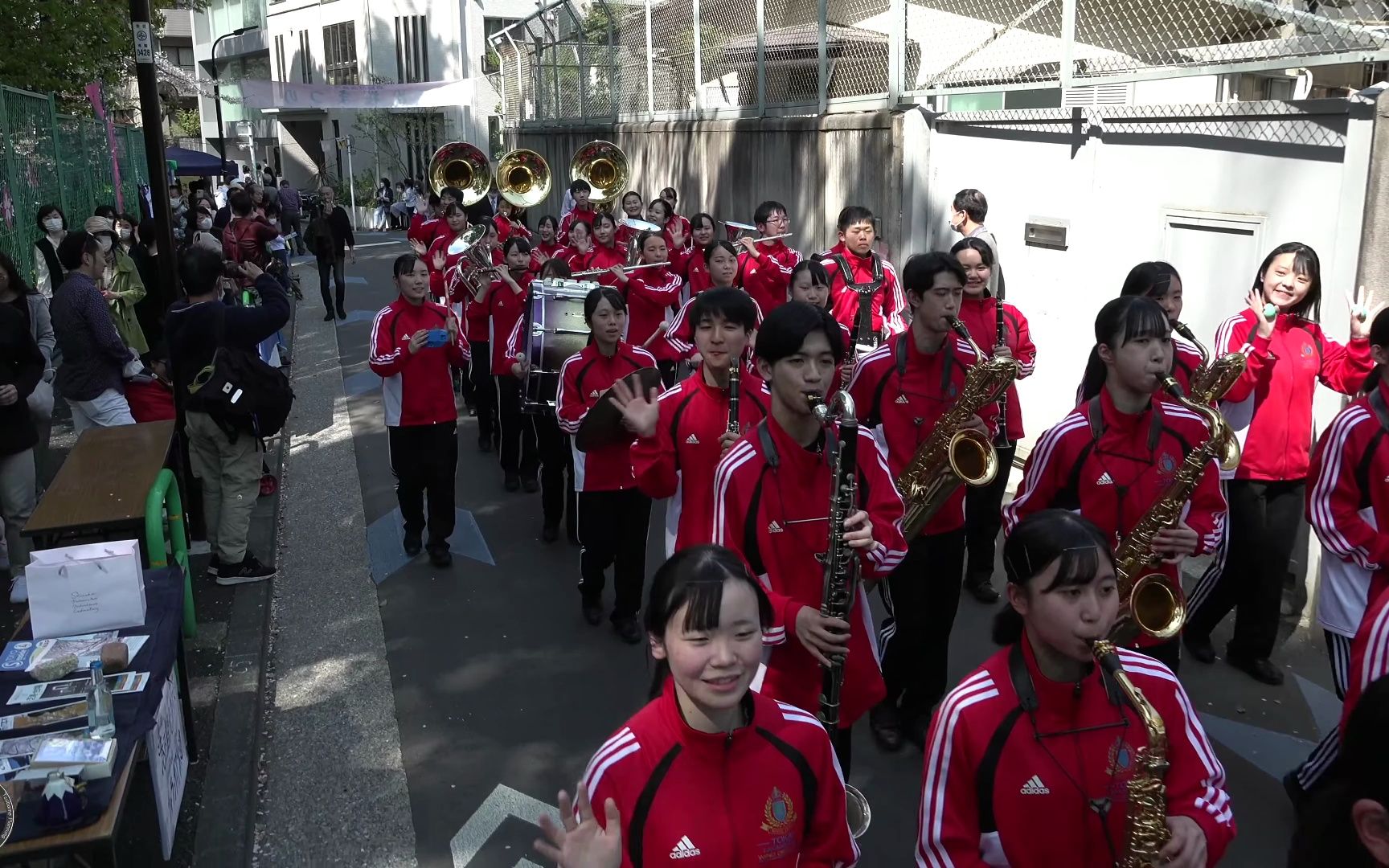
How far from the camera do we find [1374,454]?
3824mm

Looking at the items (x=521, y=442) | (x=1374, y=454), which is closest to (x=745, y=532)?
(x=1374, y=454)

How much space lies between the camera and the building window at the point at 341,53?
135 feet

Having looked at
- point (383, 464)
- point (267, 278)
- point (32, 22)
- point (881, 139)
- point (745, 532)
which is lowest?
point (383, 464)

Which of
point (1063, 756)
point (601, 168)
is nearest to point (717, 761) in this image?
point (1063, 756)

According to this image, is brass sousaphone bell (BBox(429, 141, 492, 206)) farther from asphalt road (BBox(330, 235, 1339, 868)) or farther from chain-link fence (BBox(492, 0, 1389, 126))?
asphalt road (BBox(330, 235, 1339, 868))

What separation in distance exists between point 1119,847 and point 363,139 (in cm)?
4140

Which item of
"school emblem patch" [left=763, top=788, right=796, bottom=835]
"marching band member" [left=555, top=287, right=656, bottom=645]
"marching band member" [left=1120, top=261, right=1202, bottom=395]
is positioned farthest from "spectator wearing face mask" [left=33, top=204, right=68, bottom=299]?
"school emblem patch" [left=763, top=788, right=796, bottom=835]

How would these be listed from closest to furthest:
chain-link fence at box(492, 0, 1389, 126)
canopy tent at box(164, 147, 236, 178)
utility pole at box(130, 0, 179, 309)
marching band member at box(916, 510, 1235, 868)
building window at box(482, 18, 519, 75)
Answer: marching band member at box(916, 510, 1235, 868) < chain-link fence at box(492, 0, 1389, 126) < utility pole at box(130, 0, 179, 309) < canopy tent at box(164, 147, 236, 178) < building window at box(482, 18, 519, 75)

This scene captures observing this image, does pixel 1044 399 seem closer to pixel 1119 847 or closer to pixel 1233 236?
pixel 1233 236

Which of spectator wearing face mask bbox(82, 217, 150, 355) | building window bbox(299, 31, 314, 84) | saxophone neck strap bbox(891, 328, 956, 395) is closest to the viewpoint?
saxophone neck strap bbox(891, 328, 956, 395)

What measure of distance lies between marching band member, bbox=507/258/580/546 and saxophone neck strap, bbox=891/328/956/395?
3.20 metres

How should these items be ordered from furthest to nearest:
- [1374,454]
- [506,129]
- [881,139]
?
[506,129], [881,139], [1374,454]

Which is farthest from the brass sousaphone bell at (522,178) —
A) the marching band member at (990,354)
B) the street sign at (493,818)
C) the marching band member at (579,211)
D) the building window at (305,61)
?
the building window at (305,61)

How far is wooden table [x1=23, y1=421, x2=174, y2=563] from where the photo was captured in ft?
17.1
